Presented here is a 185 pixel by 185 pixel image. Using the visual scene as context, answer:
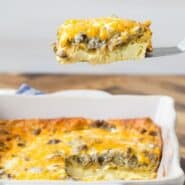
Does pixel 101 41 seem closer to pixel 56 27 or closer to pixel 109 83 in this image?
pixel 109 83

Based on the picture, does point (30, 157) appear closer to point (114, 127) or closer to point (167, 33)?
point (114, 127)

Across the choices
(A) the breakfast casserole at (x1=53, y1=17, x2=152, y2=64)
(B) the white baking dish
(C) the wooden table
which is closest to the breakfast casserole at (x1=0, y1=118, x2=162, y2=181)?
(B) the white baking dish

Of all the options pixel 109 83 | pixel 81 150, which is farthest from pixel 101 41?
pixel 109 83

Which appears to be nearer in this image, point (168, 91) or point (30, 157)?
point (30, 157)

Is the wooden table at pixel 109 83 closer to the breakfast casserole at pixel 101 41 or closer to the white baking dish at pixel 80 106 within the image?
the white baking dish at pixel 80 106

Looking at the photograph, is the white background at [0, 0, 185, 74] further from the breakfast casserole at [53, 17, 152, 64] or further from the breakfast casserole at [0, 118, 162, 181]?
the breakfast casserole at [53, 17, 152, 64]

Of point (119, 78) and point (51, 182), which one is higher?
point (51, 182)

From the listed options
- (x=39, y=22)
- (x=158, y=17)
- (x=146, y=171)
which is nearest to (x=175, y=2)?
(x=158, y=17)
